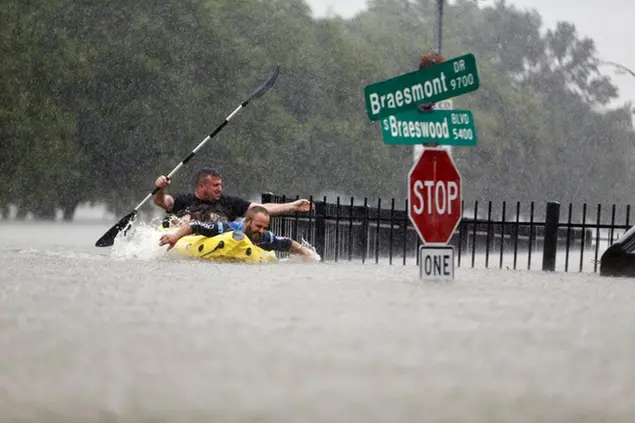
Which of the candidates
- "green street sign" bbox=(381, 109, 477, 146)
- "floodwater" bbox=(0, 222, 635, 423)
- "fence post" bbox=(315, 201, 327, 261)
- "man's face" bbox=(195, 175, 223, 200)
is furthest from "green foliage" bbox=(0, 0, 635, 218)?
"floodwater" bbox=(0, 222, 635, 423)

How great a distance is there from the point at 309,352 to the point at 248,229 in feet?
43.3

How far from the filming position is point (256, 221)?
72.9ft

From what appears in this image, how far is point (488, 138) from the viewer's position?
89.9 m

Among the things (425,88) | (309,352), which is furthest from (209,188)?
(309,352)

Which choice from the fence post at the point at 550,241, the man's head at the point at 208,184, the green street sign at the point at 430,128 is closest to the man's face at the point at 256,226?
the man's head at the point at 208,184

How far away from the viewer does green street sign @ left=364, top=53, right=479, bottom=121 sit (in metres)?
16.5

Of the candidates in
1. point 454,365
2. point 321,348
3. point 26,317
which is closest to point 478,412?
point 454,365

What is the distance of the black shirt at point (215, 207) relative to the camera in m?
23.0

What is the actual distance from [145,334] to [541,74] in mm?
102810

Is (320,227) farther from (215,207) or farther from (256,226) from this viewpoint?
(256,226)

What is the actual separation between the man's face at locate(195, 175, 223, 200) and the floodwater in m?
5.79

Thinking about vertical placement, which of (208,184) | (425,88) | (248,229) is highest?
(425,88)

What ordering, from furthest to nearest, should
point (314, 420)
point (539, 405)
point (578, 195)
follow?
point (578, 195) → point (539, 405) → point (314, 420)

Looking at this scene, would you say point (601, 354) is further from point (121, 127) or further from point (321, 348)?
point (121, 127)
